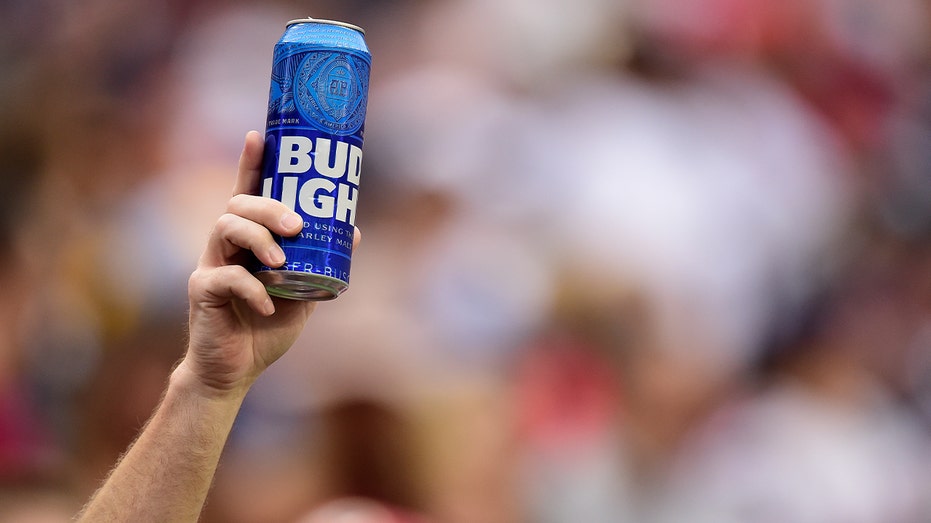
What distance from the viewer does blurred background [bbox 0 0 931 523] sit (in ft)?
8.21

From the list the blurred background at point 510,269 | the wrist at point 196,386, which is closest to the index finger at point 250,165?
the wrist at point 196,386

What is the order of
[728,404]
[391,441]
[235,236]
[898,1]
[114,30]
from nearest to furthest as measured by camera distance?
1. [235,236]
2. [391,441]
3. [728,404]
4. [114,30]
5. [898,1]

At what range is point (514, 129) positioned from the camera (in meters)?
2.79

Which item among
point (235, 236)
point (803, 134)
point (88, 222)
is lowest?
point (235, 236)

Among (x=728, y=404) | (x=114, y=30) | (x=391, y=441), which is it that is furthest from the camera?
(x=114, y=30)

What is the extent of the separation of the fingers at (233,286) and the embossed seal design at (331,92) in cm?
20

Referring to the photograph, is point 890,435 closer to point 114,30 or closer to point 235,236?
point 235,236

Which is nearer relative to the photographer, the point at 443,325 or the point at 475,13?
the point at 443,325

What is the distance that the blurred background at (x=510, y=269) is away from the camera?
2502 mm

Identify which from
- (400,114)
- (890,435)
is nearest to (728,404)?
(890,435)

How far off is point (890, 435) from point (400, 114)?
1.71 meters

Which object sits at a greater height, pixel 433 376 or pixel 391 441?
pixel 433 376

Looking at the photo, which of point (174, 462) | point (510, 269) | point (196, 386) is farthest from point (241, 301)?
point (510, 269)

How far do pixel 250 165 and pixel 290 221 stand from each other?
0.47 ft
